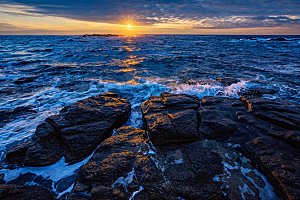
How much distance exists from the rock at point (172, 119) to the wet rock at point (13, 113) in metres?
5.04

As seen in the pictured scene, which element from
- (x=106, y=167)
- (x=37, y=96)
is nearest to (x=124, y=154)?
(x=106, y=167)

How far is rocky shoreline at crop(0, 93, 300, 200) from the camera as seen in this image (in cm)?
358

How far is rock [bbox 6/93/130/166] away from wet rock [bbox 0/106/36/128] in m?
2.48

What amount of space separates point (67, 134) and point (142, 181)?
2.70 metres

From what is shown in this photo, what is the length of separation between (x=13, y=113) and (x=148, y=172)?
665 centimetres

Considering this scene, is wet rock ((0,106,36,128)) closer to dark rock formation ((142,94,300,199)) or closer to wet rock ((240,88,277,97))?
dark rock formation ((142,94,300,199))

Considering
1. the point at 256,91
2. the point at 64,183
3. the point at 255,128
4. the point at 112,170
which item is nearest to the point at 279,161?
the point at 255,128

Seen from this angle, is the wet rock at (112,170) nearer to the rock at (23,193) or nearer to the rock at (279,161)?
the rock at (23,193)

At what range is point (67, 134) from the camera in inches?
204

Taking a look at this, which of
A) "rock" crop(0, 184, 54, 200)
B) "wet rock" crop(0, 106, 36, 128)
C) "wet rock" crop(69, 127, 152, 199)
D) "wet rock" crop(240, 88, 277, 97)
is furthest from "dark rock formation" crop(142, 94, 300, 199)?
"wet rock" crop(0, 106, 36, 128)

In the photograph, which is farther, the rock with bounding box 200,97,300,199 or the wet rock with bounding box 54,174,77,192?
the wet rock with bounding box 54,174,77,192

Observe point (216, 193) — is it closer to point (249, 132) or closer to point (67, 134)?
point (249, 132)

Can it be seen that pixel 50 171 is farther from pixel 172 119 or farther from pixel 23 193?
pixel 172 119

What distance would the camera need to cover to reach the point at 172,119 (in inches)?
219
